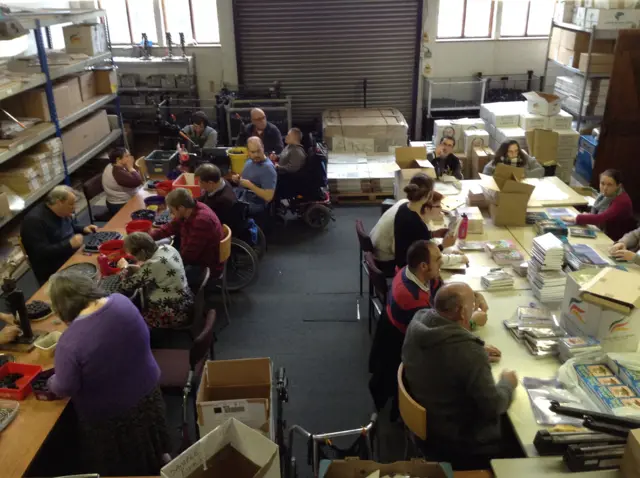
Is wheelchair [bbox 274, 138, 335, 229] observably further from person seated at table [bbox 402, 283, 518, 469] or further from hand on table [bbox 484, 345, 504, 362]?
person seated at table [bbox 402, 283, 518, 469]

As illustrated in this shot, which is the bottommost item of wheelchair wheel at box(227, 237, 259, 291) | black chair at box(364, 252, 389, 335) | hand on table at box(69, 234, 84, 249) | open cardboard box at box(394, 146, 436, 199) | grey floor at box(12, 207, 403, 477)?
grey floor at box(12, 207, 403, 477)

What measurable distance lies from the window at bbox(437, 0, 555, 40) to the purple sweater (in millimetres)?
7700

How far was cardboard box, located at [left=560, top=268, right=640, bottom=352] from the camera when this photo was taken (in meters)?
2.77

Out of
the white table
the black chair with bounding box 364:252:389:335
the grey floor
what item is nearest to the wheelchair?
the grey floor

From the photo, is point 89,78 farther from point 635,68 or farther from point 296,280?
point 635,68

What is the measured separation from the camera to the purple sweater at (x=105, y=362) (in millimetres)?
2580

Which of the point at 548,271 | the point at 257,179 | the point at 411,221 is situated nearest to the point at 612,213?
the point at 548,271

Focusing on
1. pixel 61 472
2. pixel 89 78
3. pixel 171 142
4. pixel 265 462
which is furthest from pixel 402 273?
pixel 89 78

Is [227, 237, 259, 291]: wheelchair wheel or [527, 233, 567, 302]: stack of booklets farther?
[227, 237, 259, 291]: wheelchair wheel

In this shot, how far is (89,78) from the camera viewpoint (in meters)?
7.28

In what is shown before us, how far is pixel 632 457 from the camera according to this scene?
2127mm

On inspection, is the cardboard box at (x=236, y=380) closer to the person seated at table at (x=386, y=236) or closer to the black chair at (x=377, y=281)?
the black chair at (x=377, y=281)

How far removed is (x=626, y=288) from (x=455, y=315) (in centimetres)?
92

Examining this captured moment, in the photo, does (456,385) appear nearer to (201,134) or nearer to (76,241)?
(76,241)
